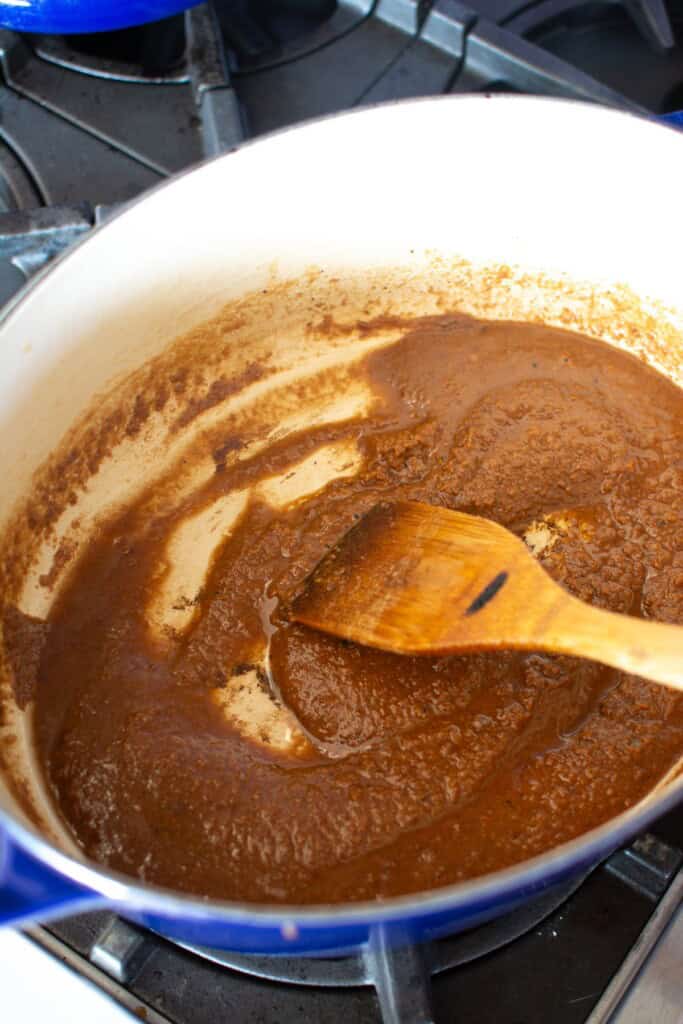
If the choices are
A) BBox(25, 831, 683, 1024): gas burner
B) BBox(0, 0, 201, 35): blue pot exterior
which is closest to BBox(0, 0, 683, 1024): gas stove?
BBox(25, 831, 683, 1024): gas burner

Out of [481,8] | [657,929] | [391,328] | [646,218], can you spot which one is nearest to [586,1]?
[481,8]

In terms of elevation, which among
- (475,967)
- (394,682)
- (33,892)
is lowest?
(33,892)

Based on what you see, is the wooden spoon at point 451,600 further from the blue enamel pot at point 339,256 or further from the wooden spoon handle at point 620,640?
the blue enamel pot at point 339,256

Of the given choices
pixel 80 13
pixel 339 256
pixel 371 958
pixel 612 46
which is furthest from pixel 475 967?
pixel 612 46

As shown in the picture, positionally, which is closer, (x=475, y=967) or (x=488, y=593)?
(x=475, y=967)

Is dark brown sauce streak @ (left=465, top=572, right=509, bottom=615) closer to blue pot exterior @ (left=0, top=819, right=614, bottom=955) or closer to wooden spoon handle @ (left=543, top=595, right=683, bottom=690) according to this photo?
wooden spoon handle @ (left=543, top=595, right=683, bottom=690)

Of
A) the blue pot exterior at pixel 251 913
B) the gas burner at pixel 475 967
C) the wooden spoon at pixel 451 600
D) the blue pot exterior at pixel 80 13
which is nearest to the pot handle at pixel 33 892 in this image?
the blue pot exterior at pixel 251 913

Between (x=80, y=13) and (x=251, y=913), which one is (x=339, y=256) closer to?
(x=80, y=13)

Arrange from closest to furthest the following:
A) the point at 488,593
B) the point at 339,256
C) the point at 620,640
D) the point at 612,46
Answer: the point at 620,640 < the point at 488,593 < the point at 339,256 < the point at 612,46
